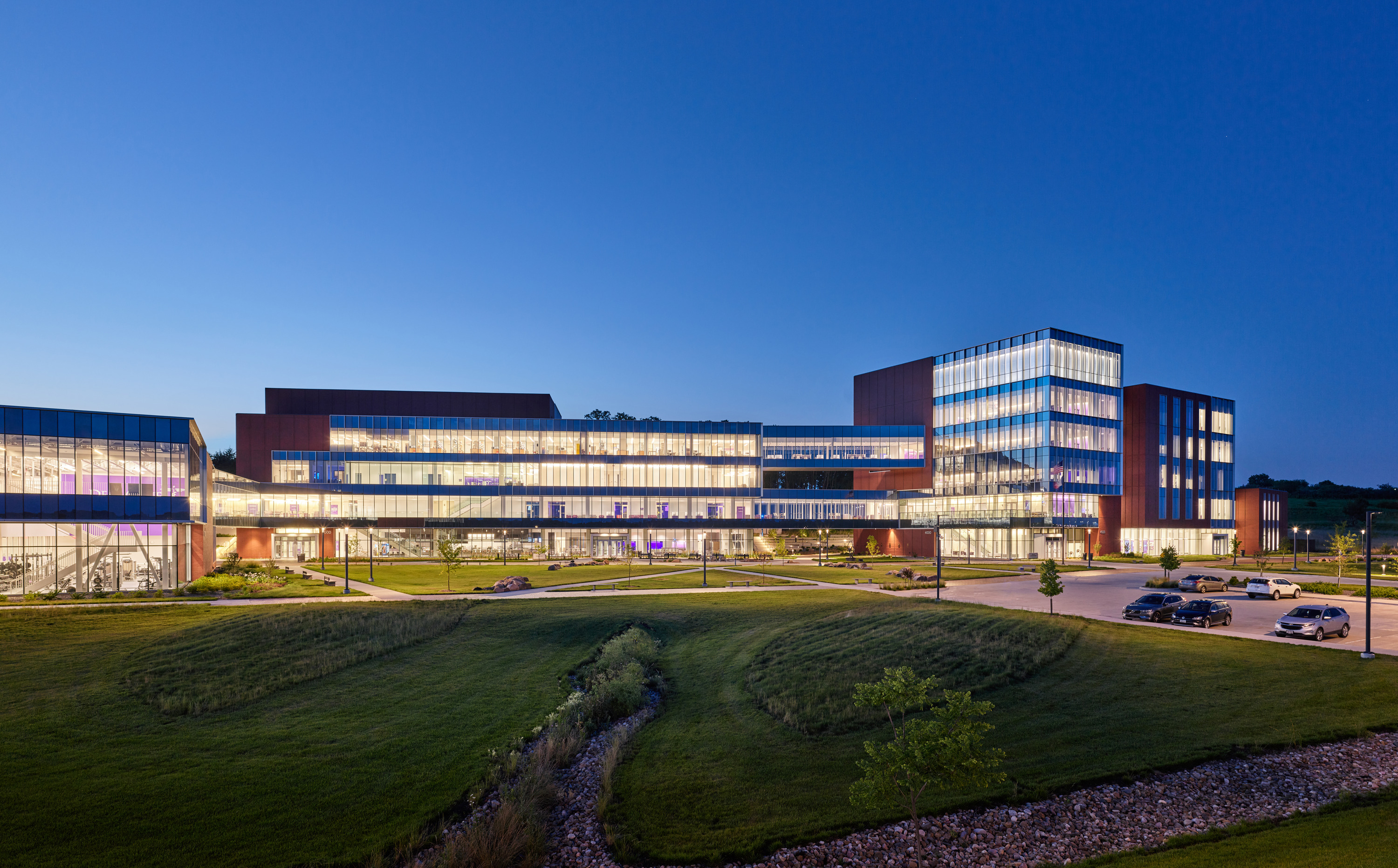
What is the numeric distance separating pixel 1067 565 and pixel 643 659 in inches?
2258

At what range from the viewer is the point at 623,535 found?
298 feet

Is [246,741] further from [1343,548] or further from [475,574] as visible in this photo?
[1343,548]

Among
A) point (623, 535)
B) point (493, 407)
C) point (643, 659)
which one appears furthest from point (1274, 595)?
point (493, 407)

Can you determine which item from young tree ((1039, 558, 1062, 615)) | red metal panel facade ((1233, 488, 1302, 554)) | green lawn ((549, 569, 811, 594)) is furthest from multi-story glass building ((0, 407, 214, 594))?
red metal panel facade ((1233, 488, 1302, 554))

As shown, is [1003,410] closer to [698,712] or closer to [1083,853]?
[698,712]

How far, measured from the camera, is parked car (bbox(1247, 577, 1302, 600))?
146ft

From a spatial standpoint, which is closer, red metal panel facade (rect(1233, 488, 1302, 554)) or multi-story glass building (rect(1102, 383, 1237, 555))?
multi-story glass building (rect(1102, 383, 1237, 555))

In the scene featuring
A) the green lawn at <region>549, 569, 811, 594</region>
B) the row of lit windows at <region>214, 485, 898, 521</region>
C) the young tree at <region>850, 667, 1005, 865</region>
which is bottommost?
the green lawn at <region>549, 569, 811, 594</region>

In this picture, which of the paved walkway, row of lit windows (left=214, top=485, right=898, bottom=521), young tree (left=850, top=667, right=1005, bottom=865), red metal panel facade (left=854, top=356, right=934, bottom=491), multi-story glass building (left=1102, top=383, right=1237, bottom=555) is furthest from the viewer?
red metal panel facade (left=854, top=356, right=934, bottom=491)

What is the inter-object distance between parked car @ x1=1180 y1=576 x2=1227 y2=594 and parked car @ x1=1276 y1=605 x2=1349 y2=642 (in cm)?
1686

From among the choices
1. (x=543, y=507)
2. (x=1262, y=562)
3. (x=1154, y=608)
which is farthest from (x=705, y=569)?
(x=1262, y=562)

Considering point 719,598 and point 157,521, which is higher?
point 157,521

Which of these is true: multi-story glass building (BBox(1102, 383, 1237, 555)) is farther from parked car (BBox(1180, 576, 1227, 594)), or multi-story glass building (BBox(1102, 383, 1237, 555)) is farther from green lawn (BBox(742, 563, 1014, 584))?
parked car (BBox(1180, 576, 1227, 594))

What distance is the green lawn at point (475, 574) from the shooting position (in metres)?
53.4
